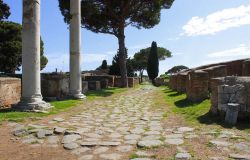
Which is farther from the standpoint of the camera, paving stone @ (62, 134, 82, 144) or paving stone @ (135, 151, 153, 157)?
paving stone @ (62, 134, 82, 144)

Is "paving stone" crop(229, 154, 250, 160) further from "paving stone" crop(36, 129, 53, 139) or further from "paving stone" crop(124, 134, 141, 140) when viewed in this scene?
"paving stone" crop(36, 129, 53, 139)

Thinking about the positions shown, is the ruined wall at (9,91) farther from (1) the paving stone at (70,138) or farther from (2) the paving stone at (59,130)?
(1) the paving stone at (70,138)

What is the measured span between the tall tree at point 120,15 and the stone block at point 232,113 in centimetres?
1873

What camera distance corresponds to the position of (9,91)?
11.4 metres

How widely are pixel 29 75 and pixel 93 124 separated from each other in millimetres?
2966

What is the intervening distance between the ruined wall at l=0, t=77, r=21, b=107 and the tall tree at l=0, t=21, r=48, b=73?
24.0 m

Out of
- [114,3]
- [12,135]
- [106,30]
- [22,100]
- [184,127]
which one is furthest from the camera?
[106,30]

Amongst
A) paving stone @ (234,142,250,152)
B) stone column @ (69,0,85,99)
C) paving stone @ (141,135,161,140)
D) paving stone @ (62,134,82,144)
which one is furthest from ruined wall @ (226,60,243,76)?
paving stone @ (62,134,82,144)

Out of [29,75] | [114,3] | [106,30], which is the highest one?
[114,3]

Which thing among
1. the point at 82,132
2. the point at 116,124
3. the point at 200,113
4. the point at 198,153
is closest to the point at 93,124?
the point at 116,124

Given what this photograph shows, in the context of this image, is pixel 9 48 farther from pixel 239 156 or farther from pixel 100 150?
pixel 239 156

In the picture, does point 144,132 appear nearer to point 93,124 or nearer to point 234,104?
point 93,124

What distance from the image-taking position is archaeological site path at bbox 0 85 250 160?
5410 mm

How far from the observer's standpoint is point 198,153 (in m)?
5.32
